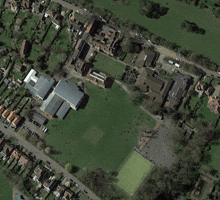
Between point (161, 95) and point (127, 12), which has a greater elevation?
point (127, 12)

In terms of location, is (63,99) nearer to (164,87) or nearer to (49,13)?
(49,13)

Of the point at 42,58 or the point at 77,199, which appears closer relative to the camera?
A: the point at 77,199

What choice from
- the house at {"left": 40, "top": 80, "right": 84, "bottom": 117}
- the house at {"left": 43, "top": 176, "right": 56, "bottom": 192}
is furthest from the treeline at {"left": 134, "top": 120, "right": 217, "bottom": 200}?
the house at {"left": 40, "top": 80, "right": 84, "bottom": 117}

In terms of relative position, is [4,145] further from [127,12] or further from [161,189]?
[127,12]

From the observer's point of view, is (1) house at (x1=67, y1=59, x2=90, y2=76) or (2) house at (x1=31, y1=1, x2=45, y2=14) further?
(2) house at (x1=31, y1=1, x2=45, y2=14)

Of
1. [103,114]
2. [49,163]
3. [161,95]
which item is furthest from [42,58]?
[161,95]

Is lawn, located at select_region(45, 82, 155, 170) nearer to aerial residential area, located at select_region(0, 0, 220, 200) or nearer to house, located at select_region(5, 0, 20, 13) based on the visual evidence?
aerial residential area, located at select_region(0, 0, 220, 200)

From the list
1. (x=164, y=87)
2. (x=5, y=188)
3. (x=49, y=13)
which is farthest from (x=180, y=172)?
(x=49, y=13)
